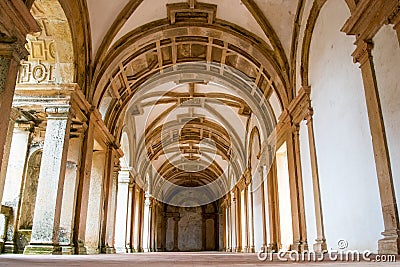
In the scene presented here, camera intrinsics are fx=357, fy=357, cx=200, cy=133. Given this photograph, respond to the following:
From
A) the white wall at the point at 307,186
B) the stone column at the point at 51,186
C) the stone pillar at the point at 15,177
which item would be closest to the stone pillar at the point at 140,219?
the stone pillar at the point at 15,177

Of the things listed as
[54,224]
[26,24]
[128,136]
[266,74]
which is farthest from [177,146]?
[26,24]

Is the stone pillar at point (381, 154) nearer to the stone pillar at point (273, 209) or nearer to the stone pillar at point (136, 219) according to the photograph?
the stone pillar at point (273, 209)

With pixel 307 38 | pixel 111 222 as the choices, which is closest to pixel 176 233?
pixel 111 222

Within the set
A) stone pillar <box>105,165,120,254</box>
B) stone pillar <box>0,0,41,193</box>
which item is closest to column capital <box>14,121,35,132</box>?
stone pillar <box>105,165,120,254</box>

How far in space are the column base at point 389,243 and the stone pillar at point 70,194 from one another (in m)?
5.50

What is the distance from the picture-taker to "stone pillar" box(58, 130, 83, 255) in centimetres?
713

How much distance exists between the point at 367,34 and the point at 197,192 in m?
25.7

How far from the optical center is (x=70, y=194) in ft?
24.7

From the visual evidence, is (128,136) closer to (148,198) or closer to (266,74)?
(266,74)

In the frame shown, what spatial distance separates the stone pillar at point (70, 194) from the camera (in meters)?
7.13

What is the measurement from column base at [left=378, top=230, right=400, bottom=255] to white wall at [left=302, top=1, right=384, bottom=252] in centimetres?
26

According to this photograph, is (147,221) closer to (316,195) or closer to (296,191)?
(296,191)

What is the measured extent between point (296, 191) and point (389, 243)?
3.87m

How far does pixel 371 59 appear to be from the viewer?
4637mm
